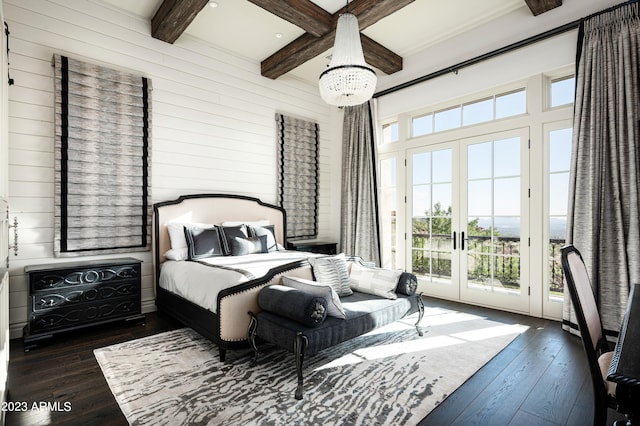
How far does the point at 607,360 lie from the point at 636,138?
2464 mm

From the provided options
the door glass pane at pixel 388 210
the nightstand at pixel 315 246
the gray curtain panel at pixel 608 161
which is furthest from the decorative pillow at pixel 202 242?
the gray curtain panel at pixel 608 161

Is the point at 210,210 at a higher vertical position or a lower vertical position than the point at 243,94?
lower

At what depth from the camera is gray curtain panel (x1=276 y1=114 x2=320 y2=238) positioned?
16.6 ft

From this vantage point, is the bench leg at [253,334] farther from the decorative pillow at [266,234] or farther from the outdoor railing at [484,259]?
the outdoor railing at [484,259]

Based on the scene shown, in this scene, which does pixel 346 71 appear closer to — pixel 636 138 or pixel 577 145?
pixel 577 145

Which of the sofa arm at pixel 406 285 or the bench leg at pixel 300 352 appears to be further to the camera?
the sofa arm at pixel 406 285

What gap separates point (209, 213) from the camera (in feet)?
13.8

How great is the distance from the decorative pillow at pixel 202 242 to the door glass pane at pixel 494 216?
10.4 ft

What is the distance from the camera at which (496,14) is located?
3840 millimetres

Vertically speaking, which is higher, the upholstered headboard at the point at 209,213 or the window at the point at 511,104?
the window at the point at 511,104

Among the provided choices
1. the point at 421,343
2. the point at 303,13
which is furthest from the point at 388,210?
the point at 303,13

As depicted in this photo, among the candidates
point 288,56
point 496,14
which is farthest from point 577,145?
point 288,56

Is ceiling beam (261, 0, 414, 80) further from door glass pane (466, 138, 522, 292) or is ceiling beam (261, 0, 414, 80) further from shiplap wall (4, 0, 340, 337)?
door glass pane (466, 138, 522, 292)

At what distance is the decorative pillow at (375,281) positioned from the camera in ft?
9.82
